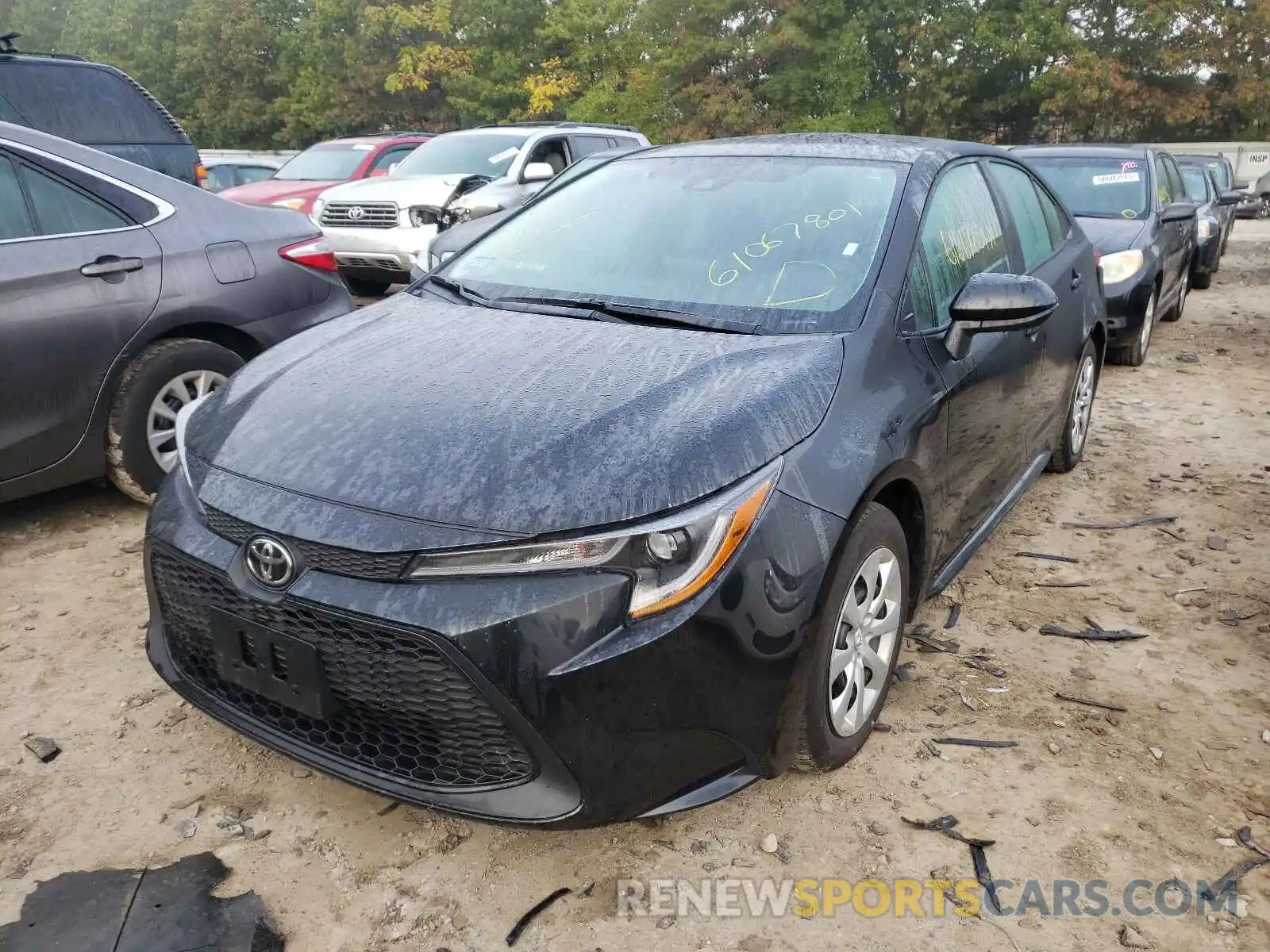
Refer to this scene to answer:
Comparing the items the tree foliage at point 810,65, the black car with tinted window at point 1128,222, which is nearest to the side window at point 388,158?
the black car with tinted window at point 1128,222

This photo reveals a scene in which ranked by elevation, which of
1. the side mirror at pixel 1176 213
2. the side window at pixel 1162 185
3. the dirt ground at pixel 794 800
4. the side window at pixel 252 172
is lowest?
the dirt ground at pixel 794 800

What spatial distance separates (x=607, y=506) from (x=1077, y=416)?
3.68m

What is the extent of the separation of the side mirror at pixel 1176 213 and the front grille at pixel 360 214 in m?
6.11

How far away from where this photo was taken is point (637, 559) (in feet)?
6.33

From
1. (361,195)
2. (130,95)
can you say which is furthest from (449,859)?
(361,195)

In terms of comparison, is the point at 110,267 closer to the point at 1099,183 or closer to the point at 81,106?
the point at 81,106

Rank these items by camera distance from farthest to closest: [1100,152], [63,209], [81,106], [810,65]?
[810,65]
[1100,152]
[81,106]
[63,209]

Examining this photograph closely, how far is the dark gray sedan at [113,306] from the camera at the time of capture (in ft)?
11.8

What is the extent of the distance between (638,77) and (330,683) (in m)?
32.3

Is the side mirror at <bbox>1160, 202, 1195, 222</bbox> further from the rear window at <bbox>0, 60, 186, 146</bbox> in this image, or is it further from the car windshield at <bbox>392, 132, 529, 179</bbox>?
the rear window at <bbox>0, 60, 186, 146</bbox>

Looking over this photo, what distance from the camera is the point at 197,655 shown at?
7.64 ft

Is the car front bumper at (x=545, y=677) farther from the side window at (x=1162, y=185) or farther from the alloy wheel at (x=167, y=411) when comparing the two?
the side window at (x=1162, y=185)

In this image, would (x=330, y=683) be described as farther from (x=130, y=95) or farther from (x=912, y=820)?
(x=130, y=95)

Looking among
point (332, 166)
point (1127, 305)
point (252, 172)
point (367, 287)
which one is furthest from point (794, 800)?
point (252, 172)
